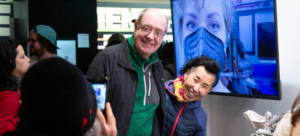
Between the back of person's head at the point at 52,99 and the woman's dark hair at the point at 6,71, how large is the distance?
0.98 meters

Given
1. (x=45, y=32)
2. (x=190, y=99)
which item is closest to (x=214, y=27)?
(x=190, y=99)

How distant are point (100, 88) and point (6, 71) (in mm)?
922

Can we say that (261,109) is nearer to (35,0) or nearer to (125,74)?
(125,74)

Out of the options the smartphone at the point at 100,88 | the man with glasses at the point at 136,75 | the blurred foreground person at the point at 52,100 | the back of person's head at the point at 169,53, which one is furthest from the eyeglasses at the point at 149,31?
the back of person's head at the point at 169,53

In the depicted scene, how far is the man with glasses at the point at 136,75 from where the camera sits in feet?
5.30

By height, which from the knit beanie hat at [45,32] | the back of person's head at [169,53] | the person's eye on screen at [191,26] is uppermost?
the person's eye on screen at [191,26]

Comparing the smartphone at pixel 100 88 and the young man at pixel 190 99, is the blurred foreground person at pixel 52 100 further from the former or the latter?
the young man at pixel 190 99

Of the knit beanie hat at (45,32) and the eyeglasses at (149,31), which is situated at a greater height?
the knit beanie hat at (45,32)

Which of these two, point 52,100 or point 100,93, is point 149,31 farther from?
point 52,100

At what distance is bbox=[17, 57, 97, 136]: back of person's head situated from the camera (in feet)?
2.22

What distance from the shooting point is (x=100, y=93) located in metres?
1.05

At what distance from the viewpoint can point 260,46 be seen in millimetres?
2357

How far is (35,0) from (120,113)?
3.43m

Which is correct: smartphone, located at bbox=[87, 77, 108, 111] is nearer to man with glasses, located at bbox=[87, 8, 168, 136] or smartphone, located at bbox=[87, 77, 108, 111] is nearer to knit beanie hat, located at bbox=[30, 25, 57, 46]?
man with glasses, located at bbox=[87, 8, 168, 136]
